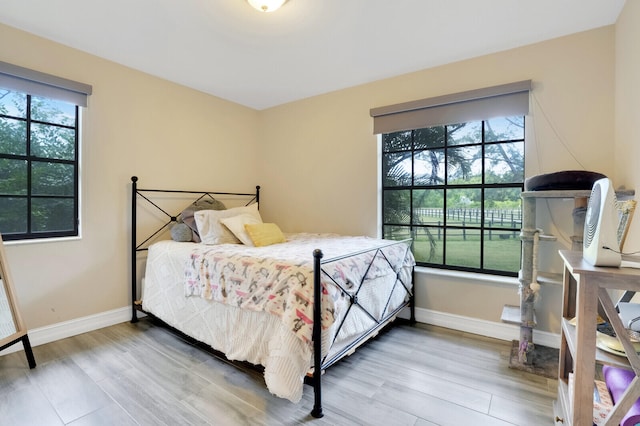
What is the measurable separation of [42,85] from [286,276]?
7.99 feet

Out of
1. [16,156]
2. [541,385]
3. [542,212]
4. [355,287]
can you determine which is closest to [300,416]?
[355,287]

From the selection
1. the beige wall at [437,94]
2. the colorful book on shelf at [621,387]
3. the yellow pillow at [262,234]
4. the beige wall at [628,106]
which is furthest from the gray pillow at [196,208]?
the beige wall at [628,106]

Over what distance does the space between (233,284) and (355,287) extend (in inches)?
31.7

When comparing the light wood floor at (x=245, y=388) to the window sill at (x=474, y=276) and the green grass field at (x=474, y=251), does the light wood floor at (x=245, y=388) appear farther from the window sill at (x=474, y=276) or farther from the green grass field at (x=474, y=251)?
the green grass field at (x=474, y=251)

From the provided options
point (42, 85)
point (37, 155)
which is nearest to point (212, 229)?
point (37, 155)

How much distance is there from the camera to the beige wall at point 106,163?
2352 mm

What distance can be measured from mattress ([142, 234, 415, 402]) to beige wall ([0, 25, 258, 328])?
1.36 ft

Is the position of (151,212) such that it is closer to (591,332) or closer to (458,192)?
(458,192)

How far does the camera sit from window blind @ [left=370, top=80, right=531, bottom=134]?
7.86 ft

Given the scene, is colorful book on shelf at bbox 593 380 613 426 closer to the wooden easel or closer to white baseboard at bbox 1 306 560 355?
white baseboard at bbox 1 306 560 355

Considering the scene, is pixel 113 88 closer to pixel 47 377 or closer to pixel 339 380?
pixel 47 377

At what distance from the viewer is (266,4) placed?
6.19 ft

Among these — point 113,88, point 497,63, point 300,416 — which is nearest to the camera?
point 300,416

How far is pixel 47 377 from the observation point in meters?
1.92
